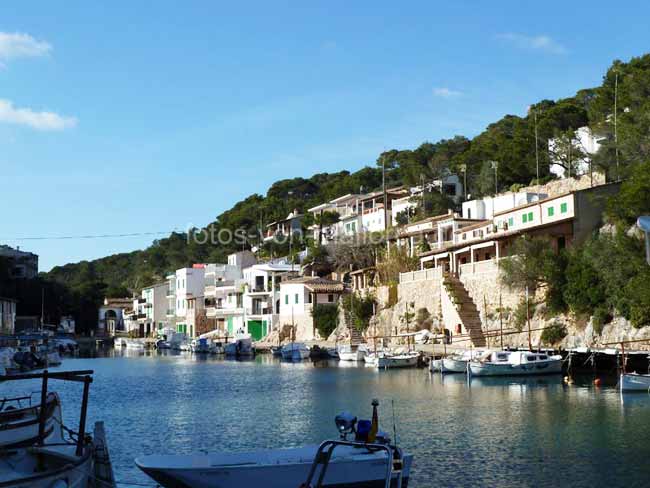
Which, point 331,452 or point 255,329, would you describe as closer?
point 331,452

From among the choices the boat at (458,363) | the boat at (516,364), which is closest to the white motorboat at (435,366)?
the boat at (458,363)

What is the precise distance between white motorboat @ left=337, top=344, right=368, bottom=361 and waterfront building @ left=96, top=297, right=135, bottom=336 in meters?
82.7

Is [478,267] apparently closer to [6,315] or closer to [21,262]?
[6,315]

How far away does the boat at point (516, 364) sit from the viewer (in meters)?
48.7

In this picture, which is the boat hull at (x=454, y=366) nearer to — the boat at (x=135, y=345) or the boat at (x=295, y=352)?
the boat at (x=295, y=352)

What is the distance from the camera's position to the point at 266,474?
17.6 m

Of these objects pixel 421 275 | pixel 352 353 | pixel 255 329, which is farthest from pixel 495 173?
pixel 255 329

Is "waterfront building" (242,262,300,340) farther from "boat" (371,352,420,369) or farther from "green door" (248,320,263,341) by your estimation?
"boat" (371,352,420,369)

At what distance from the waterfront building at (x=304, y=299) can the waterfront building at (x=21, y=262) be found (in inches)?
2323

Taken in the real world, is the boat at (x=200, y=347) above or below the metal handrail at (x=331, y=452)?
above

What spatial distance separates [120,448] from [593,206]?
39.0m

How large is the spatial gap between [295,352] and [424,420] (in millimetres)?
43450

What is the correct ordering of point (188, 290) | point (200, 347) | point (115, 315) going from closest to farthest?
1. point (200, 347)
2. point (188, 290)
3. point (115, 315)

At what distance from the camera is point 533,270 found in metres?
56.1
